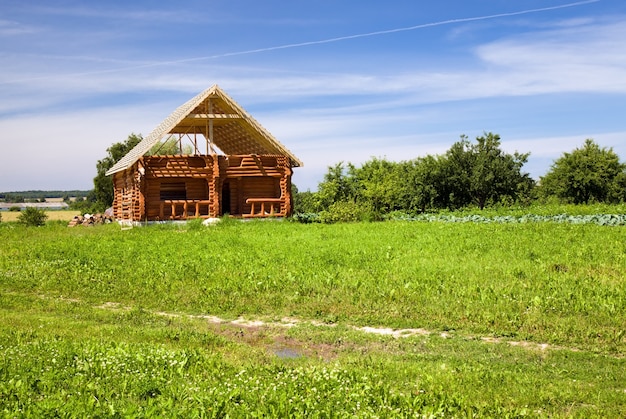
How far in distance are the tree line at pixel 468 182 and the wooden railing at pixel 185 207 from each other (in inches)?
318

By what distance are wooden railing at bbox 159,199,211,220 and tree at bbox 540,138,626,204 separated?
39.7 meters

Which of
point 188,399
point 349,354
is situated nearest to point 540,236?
point 349,354

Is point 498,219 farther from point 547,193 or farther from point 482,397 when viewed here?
point 547,193

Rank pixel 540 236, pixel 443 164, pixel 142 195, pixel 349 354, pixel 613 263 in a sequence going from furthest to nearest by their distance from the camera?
pixel 443 164
pixel 142 195
pixel 540 236
pixel 613 263
pixel 349 354

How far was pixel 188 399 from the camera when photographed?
7.26 m

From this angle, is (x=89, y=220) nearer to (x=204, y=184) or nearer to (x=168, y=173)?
(x=204, y=184)

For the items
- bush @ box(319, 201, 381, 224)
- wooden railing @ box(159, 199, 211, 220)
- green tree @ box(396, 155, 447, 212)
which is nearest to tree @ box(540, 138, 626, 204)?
green tree @ box(396, 155, 447, 212)

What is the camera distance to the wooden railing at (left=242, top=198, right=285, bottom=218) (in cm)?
3634

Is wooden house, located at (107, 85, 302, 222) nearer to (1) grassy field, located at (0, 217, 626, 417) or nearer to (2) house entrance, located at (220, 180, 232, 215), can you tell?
(2) house entrance, located at (220, 180, 232, 215)

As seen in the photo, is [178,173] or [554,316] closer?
[554,316]

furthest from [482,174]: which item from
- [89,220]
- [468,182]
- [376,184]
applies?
[89,220]

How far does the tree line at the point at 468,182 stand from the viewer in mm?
48031

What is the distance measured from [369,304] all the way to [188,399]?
6.80 meters

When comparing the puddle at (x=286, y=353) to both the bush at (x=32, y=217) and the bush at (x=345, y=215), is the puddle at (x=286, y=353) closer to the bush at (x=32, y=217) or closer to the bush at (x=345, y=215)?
the bush at (x=345, y=215)
